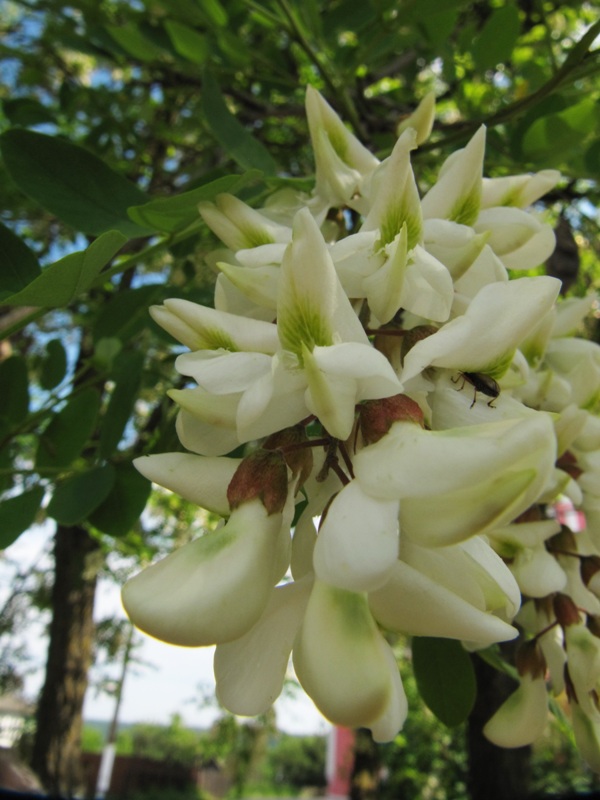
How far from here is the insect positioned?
0.37 m

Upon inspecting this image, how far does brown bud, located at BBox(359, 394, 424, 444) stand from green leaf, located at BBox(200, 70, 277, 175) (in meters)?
0.38

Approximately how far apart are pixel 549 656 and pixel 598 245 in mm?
1391

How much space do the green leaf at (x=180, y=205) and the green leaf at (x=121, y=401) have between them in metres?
0.24

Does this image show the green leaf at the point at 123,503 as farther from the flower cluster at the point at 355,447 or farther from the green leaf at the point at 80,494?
the flower cluster at the point at 355,447

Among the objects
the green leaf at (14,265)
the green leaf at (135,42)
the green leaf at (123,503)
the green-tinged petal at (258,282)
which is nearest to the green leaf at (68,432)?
the green leaf at (123,503)

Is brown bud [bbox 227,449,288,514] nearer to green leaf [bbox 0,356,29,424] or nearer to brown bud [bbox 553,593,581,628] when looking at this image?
brown bud [bbox 553,593,581,628]

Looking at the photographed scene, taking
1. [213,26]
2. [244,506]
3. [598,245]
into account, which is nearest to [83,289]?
[244,506]

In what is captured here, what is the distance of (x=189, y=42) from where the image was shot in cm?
97

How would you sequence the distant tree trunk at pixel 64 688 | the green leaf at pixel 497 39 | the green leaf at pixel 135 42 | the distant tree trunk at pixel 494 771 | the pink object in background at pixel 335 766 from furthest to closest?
the pink object in background at pixel 335 766 < the distant tree trunk at pixel 64 688 < the distant tree trunk at pixel 494 771 < the green leaf at pixel 135 42 < the green leaf at pixel 497 39

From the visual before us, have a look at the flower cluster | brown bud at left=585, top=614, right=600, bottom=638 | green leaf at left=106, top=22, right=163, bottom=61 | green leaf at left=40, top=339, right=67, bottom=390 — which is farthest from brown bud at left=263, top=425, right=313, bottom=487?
green leaf at left=106, top=22, right=163, bottom=61

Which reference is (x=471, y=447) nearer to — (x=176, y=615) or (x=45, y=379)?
(x=176, y=615)


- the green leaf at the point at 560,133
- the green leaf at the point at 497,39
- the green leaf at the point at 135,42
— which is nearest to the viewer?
the green leaf at the point at 560,133

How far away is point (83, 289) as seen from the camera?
1.51ft

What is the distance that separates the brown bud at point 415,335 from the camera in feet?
1.28
